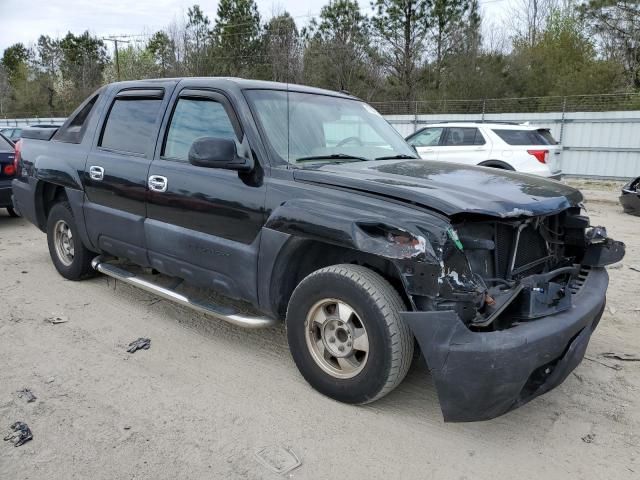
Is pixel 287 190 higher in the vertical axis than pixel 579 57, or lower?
lower

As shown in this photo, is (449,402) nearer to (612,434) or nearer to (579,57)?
(612,434)

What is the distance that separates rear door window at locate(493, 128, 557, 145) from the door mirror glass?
8266 millimetres

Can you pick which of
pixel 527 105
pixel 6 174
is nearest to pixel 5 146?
pixel 6 174

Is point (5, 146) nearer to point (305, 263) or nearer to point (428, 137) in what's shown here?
point (305, 263)

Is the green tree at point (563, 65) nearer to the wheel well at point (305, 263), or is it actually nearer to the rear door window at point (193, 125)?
the rear door window at point (193, 125)

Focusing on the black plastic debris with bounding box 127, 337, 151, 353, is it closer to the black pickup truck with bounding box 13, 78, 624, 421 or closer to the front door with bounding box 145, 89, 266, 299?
the black pickup truck with bounding box 13, 78, 624, 421

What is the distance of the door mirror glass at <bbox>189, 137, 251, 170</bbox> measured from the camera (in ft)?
10.5

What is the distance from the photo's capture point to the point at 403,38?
31219 millimetres

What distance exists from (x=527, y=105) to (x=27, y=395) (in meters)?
20.4

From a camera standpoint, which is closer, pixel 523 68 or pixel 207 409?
pixel 207 409

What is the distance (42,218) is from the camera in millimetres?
5531

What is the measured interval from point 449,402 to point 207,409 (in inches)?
55.1

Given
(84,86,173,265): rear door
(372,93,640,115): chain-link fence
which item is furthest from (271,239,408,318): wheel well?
(372,93,640,115): chain-link fence

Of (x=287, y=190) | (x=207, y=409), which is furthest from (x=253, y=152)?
(x=207, y=409)
